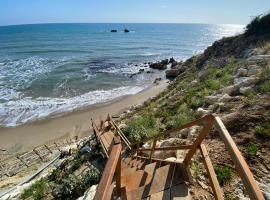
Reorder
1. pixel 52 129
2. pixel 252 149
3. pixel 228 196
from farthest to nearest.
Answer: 1. pixel 52 129
2. pixel 252 149
3. pixel 228 196

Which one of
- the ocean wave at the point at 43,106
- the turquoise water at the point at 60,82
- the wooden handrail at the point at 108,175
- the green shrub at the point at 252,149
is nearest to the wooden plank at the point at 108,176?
the wooden handrail at the point at 108,175

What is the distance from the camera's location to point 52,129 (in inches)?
854

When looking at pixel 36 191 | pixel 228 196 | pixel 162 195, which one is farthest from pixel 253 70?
pixel 36 191

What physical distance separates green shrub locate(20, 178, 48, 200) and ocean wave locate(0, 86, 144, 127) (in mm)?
12860

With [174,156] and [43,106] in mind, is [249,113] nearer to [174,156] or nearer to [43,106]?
[174,156]

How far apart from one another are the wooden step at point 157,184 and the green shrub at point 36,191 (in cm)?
574

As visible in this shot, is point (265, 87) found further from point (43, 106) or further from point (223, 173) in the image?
point (43, 106)

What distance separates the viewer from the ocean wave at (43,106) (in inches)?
931

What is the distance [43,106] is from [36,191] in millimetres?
16991

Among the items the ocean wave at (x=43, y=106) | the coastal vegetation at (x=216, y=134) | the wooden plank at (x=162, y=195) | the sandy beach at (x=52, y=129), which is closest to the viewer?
the wooden plank at (x=162, y=195)

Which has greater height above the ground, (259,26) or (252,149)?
(259,26)

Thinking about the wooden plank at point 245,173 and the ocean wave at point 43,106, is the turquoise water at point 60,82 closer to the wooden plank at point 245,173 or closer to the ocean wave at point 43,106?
the ocean wave at point 43,106

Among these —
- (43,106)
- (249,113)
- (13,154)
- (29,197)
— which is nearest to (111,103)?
(43,106)

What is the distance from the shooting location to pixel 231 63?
1900 cm
